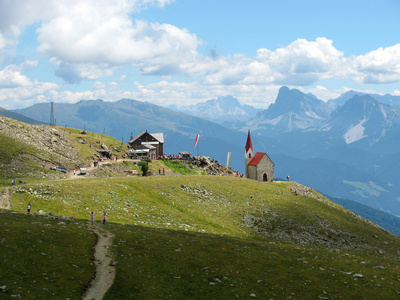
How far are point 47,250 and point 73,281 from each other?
6.14 m

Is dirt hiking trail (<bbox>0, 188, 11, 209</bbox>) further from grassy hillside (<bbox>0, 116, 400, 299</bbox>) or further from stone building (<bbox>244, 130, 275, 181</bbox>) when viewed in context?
stone building (<bbox>244, 130, 275, 181</bbox>)

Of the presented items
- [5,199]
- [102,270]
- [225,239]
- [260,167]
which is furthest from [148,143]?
[102,270]

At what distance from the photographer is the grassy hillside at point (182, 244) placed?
27953 millimetres

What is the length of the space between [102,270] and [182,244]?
40.4ft

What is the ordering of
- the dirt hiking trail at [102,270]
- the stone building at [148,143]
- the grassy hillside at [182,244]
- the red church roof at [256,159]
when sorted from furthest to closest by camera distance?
the stone building at [148,143]
the red church roof at [256,159]
the grassy hillside at [182,244]
the dirt hiking trail at [102,270]

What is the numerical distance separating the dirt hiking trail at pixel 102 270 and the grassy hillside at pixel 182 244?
644 millimetres

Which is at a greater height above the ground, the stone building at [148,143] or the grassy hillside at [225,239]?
the stone building at [148,143]

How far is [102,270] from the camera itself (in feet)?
98.8

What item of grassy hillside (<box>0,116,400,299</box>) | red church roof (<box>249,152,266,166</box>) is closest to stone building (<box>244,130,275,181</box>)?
red church roof (<box>249,152,266,166</box>)

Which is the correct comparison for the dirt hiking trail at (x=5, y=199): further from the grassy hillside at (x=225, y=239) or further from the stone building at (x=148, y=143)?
the stone building at (x=148, y=143)

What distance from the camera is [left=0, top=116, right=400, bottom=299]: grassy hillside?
2795 centimetres

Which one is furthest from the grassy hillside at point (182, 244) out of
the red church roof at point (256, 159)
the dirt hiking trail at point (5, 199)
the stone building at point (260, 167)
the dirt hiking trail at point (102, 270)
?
the red church roof at point (256, 159)

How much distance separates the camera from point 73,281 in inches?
1043

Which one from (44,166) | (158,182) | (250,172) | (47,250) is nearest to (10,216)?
(47,250)
